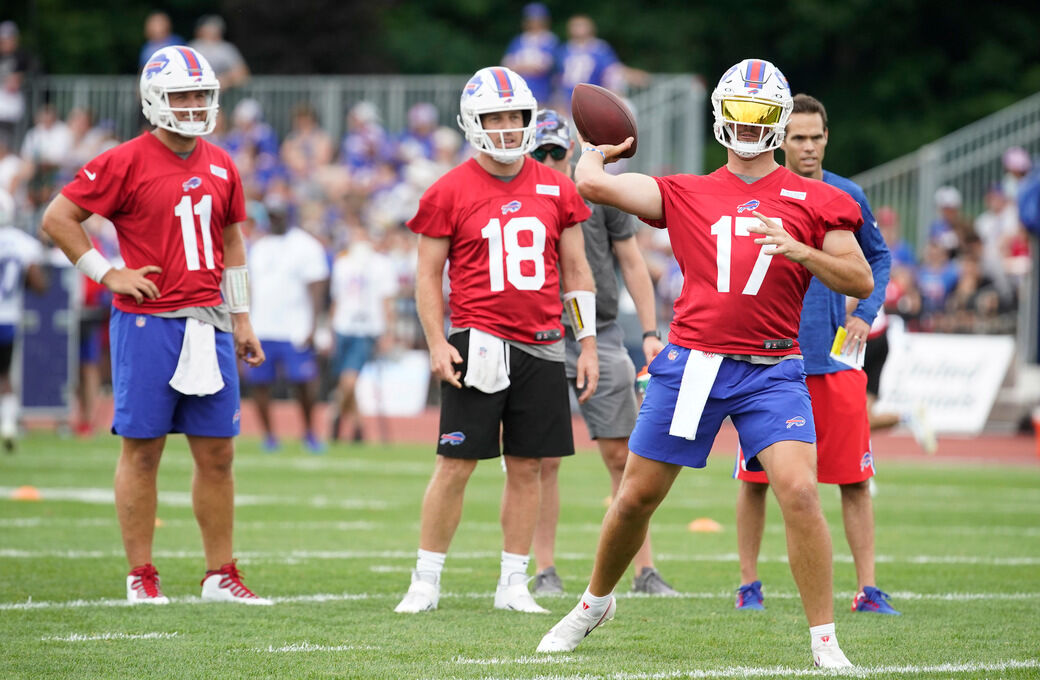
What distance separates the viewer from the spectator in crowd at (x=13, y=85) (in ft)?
71.6

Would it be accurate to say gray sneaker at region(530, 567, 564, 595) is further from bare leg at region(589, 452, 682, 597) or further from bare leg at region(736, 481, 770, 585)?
bare leg at region(589, 452, 682, 597)

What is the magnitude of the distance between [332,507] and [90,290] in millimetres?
7184

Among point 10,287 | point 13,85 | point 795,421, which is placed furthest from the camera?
point 13,85

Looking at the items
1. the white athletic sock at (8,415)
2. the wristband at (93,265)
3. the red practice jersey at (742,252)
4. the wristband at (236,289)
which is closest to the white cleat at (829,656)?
the red practice jersey at (742,252)

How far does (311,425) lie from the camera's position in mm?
14781

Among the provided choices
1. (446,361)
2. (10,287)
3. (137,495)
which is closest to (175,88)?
(446,361)

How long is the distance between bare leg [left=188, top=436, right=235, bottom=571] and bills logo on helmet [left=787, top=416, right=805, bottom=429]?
8.67 feet

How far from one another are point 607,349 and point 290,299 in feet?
25.8

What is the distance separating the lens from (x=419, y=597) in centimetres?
654

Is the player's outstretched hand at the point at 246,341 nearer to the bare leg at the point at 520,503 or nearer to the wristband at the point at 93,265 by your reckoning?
the wristband at the point at 93,265

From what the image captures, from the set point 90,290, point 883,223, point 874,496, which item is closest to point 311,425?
point 90,290

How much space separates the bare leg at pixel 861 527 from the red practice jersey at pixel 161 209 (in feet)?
9.71

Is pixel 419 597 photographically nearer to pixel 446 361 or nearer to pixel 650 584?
pixel 446 361

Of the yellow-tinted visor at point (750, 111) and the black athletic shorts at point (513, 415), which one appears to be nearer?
the yellow-tinted visor at point (750, 111)
